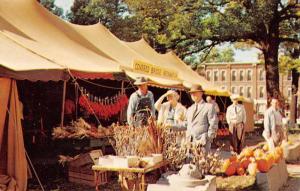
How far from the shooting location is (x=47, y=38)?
1166 cm

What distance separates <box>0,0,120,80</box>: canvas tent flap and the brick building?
70.8m

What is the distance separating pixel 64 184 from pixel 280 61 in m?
26.6

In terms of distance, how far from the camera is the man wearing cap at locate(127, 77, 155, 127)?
8.14 m

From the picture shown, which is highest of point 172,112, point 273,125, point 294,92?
point 294,92

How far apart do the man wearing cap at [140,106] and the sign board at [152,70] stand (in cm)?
492

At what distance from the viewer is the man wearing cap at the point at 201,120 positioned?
25.8 ft

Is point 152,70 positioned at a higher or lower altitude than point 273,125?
higher

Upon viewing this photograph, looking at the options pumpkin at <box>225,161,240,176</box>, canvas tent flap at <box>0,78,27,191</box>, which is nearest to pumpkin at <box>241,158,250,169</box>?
pumpkin at <box>225,161,240,176</box>

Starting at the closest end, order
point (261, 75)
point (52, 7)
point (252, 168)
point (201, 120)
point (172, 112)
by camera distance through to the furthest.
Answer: point (201, 120)
point (252, 168)
point (172, 112)
point (52, 7)
point (261, 75)

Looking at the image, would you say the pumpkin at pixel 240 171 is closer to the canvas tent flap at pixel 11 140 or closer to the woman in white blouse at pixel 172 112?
the woman in white blouse at pixel 172 112

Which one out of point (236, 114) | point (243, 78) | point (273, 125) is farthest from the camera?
point (243, 78)

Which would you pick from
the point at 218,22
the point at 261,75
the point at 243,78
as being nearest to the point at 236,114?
the point at 218,22

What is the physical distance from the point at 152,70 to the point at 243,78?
72859 millimetres

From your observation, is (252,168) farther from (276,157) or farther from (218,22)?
(218,22)
